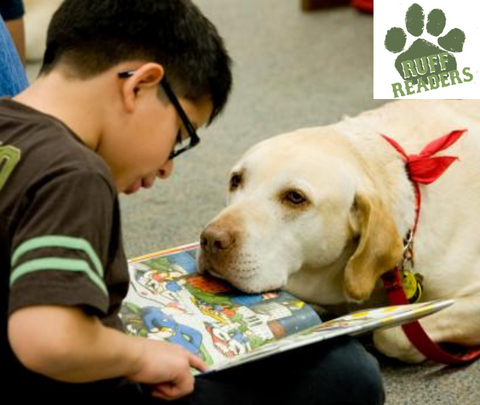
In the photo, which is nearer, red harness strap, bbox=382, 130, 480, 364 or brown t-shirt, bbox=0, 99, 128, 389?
brown t-shirt, bbox=0, 99, 128, 389

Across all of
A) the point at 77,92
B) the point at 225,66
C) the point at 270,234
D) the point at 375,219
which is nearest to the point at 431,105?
the point at 375,219

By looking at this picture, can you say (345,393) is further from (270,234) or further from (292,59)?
(292,59)

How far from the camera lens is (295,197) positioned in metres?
1.36

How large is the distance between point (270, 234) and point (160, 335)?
28 cm

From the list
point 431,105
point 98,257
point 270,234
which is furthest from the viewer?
point 431,105

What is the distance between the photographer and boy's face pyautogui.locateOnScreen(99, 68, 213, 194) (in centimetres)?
96

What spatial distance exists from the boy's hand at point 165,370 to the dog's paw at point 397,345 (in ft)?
1.80

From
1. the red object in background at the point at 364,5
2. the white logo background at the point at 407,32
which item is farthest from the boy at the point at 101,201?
the red object in background at the point at 364,5

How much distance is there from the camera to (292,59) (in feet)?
11.0

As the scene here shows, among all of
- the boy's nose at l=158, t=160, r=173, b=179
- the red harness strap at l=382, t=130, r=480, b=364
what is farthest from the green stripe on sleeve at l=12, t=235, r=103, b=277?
the red harness strap at l=382, t=130, r=480, b=364

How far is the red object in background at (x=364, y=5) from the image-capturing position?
3883 millimetres

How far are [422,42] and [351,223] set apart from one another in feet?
4.43

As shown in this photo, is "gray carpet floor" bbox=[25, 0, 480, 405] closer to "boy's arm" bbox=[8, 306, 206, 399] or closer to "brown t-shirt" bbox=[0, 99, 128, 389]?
"boy's arm" bbox=[8, 306, 206, 399]

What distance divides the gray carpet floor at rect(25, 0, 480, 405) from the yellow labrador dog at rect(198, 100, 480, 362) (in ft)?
0.34
